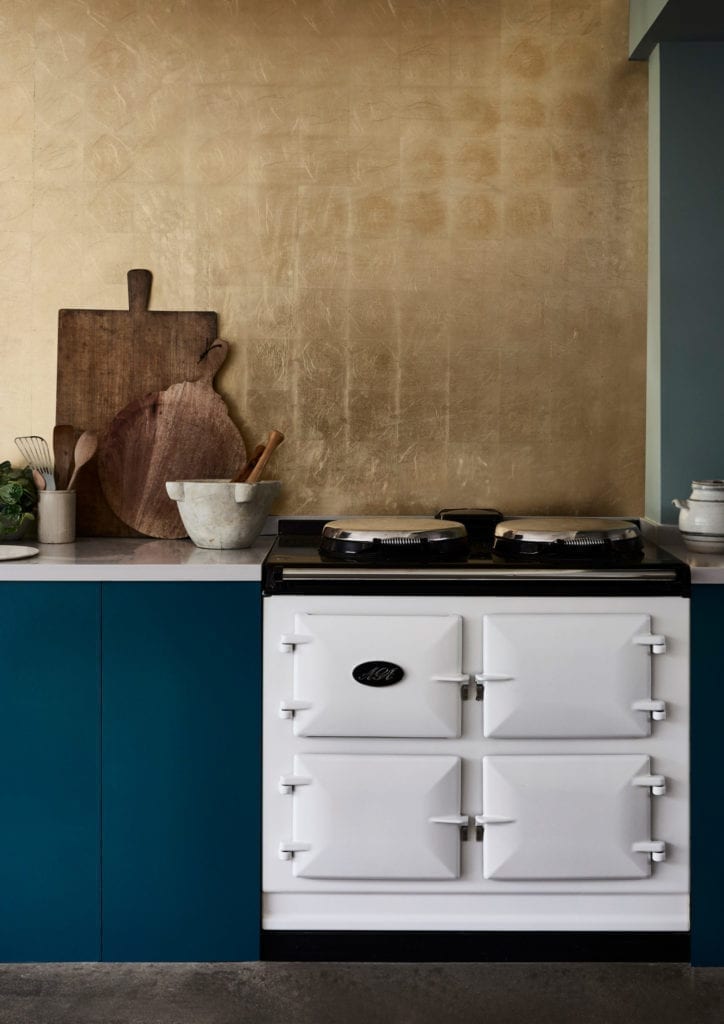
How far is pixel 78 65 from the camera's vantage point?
2.67 m

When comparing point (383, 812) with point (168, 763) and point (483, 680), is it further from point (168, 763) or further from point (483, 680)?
point (168, 763)

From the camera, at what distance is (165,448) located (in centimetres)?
267

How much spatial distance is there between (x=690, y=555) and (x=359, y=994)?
1195 mm

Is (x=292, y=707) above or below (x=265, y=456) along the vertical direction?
below

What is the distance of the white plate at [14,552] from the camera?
7.42 feet

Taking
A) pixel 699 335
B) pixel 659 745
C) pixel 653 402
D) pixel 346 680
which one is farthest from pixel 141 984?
pixel 699 335

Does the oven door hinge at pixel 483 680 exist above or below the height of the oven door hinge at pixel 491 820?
above

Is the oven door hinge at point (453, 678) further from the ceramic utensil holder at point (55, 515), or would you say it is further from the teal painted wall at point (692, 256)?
the ceramic utensil holder at point (55, 515)

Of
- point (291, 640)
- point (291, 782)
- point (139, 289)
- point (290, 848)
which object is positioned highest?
point (139, 289)

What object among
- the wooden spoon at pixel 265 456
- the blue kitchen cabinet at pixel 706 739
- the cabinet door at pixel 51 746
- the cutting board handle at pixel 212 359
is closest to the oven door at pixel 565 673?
the blue kitchen cabinet at pixel 706 739

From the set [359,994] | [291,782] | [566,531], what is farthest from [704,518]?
[359,994]

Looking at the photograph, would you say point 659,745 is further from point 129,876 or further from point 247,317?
point 247,317

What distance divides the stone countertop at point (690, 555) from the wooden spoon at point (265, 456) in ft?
3.21

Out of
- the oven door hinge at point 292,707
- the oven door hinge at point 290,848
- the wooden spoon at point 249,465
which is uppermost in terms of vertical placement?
the wooden spoon at point 249,465
